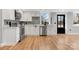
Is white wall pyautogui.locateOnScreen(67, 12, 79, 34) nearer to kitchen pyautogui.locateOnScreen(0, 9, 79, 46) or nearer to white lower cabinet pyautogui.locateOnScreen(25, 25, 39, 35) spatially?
kitchen pyautogui.locateOnScreen(0, 9, 79, 46)

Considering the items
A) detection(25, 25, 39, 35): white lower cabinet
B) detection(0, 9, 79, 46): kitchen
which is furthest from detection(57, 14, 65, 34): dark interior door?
detection(25, 25, 39, 35): white lower cabinet

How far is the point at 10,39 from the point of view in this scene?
4.36 ft

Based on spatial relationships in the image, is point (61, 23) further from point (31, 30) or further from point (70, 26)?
point (31, 30)

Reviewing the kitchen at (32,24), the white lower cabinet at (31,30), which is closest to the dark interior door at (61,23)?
the kitchen at (32,24)

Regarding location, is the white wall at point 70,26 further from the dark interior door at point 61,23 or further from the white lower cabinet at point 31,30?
the white lower cabinet at point 31,30

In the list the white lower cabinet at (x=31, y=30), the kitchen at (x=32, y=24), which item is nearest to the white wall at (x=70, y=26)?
the kitchen at (x=32, y=24)

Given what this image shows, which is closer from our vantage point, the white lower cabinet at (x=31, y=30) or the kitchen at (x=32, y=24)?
the kitchen at (x=32, y=24)

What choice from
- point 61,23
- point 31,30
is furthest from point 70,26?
point 31,30

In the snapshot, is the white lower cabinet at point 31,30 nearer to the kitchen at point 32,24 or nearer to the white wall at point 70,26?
the kitchen at point 32,24

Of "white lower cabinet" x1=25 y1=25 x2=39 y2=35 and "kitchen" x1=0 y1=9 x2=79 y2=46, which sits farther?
"white lower cabinet" x1=25 y1=25 x2=39 y2=35

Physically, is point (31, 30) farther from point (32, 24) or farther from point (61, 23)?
point (61, 23)

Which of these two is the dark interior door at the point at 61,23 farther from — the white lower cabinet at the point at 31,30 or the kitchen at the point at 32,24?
the white lower cabinet at the point at 31,30

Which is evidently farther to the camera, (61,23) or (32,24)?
(32,24)
